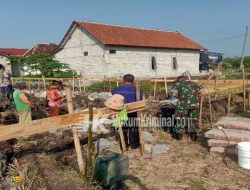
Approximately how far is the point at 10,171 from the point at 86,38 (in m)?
21.4

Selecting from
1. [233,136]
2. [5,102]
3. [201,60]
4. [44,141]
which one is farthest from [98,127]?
[201,60]

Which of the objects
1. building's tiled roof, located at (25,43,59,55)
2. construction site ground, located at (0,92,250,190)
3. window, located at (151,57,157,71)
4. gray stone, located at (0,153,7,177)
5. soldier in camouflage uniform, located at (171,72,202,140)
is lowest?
construction site ground, located at (0,92,250,190)

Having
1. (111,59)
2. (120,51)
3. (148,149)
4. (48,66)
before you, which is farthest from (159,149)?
(48,66)

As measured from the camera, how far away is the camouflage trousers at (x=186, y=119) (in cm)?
711

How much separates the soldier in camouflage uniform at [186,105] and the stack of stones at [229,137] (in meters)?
0.67

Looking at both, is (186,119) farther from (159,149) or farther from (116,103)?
(116,103)

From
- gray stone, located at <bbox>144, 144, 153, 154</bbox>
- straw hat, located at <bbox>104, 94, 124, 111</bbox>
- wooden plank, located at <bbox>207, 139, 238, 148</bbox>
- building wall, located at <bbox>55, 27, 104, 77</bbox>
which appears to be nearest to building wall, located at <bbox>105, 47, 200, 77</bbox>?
building wall, located at <bbox>55, 27, 104, 77</bbox>

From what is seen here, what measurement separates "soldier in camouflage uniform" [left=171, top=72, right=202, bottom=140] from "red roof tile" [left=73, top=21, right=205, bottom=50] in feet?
55.3

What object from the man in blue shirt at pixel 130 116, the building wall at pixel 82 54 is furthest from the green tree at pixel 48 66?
the man in blue shirt at pixel 130 116

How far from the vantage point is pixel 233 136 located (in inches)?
242

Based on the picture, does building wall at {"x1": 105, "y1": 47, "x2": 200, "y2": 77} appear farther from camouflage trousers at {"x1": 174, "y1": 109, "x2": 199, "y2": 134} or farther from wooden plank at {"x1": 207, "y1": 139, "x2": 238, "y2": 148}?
wooden plank at {"x1": 207, "y1": 139, "x2": 238, "y2": 148}

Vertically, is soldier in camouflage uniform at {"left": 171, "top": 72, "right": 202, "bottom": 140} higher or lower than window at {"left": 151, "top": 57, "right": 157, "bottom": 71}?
lower

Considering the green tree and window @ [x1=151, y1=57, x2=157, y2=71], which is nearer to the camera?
the green tree

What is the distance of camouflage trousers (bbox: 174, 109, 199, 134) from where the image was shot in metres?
7.11
